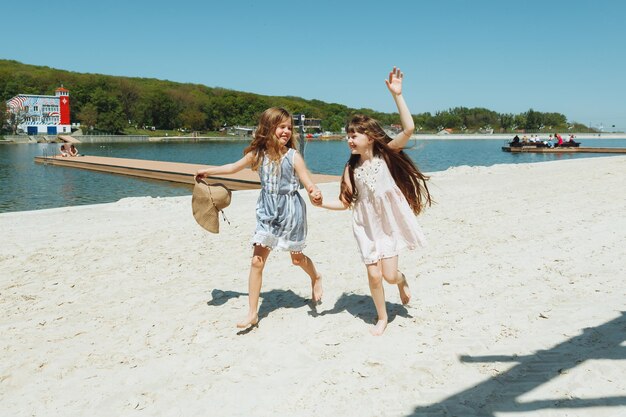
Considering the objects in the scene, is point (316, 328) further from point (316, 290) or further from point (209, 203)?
point (209, 203)

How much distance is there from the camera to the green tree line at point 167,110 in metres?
111

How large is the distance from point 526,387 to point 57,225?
763 cm

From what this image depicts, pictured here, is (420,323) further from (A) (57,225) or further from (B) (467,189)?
(B) (467,189)

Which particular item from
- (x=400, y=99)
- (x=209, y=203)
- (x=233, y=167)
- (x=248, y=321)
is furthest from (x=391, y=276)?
(x=209, y=203)

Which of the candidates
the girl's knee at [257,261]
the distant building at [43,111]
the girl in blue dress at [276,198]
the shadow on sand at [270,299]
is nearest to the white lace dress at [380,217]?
the girl in blue dress at [276,198]

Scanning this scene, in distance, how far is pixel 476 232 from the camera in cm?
697

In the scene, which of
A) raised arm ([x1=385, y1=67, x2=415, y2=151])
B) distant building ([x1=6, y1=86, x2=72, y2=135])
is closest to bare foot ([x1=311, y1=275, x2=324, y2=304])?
raised arm ([x1=385, y1=67, x2=415, y2=151])

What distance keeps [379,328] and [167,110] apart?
443 ft

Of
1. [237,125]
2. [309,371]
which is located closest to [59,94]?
[237,125]

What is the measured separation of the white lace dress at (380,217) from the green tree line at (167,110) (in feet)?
298

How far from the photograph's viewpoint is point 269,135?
3.88m

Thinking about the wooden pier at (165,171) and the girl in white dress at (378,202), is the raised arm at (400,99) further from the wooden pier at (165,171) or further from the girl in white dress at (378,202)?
the wooden pier at (165,171)

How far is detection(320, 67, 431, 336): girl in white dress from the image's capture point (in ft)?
12.2

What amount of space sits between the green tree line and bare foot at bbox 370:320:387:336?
9105 cm
